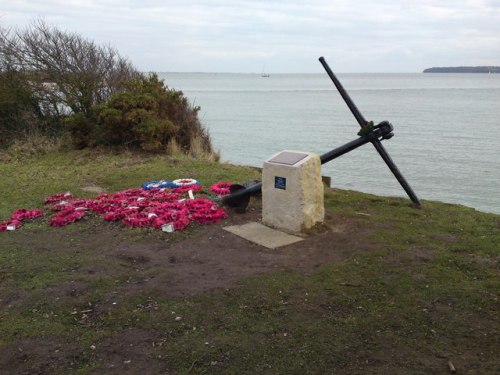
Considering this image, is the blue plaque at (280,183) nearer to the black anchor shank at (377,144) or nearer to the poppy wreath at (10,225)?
the black anchor shank at (377,144)

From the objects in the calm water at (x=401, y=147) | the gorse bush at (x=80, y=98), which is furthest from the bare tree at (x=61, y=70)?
the calm water at (x=401, y=147)

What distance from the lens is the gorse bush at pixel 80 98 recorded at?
14.6m

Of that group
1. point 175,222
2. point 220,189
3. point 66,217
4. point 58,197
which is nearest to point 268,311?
point 175,222

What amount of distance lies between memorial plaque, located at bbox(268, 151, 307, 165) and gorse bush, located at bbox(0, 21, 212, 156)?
759 centimetres

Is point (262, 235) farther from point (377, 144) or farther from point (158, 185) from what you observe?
point (158, 185)

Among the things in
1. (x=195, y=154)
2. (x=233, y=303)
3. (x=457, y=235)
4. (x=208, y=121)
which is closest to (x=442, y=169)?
(x=195, y=154)

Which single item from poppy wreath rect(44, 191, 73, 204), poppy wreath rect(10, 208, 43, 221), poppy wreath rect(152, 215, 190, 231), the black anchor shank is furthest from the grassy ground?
poppy wreath rect(44, 191, 73, 204)

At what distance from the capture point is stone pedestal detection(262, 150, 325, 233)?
6770 millimetres

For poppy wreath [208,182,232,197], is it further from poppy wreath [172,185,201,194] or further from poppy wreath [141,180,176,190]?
poppy wreath [141,180,176,190]

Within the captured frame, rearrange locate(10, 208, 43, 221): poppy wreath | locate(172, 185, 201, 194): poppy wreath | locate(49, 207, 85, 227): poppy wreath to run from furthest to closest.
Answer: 1. locate(172, 185, 201, 194): poppy wreath
2. locate(10, 208, 43, 221): poppy wreath
3. locate(49, 207, 85, 227): poppy wreath

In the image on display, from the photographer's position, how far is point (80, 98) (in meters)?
15.8

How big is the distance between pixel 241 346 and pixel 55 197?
20.4 feet

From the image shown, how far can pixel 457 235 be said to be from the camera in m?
6.69

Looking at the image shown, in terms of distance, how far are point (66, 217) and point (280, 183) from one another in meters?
Result: 3.16
